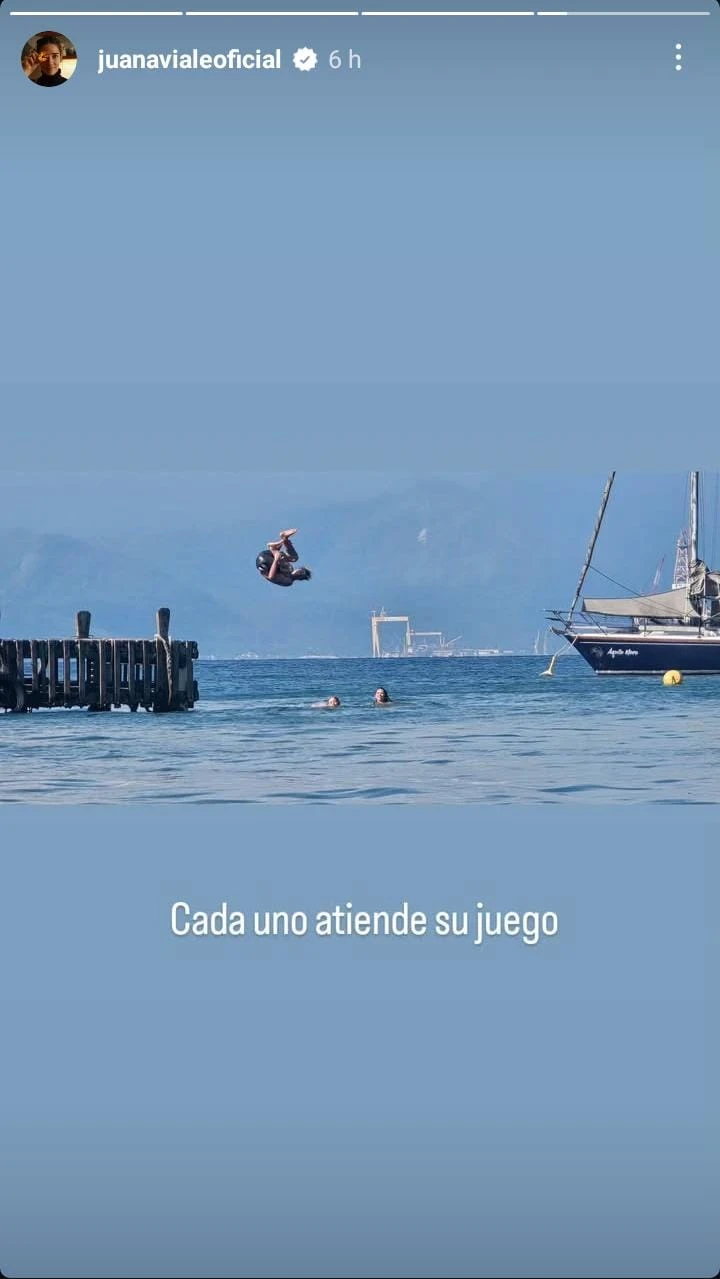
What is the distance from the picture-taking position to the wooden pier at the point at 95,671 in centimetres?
2350

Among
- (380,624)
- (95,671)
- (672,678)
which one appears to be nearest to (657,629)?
(672,678)

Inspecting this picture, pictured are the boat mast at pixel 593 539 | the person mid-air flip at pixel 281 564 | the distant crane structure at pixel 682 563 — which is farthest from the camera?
the distant crane structure at pixel 682 563

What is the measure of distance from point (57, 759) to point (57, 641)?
6.75 metres

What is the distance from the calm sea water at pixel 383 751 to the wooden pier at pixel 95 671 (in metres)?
0.32

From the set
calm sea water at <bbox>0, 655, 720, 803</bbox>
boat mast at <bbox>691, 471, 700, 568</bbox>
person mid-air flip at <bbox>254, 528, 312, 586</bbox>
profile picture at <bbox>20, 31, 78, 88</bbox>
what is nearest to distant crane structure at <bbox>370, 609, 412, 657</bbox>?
calm sea water at <bbox>0, 655, 720, 803</bbox>

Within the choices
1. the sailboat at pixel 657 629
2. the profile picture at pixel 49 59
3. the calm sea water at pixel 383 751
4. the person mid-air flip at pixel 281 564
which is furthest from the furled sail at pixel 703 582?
the profile picture at pixel 49 59

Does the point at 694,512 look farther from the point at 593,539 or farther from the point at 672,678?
the point at 672,678

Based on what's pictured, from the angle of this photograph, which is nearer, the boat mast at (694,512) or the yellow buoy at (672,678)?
the boat mast at (694,512)

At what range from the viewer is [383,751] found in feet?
60.1

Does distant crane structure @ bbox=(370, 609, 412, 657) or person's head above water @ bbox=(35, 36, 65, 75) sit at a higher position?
person's head above water @ bbox=(35, 36, 65, 75)

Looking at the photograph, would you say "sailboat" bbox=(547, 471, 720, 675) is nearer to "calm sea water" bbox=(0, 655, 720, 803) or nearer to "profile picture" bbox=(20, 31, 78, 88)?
"calm sea water" bbox=(0, 655, 720, 803)

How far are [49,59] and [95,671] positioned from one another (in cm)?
1877

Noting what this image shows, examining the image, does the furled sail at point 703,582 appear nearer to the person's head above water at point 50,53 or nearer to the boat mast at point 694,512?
the boat mast at point 694,512

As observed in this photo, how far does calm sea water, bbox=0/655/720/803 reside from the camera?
13.5 meters
